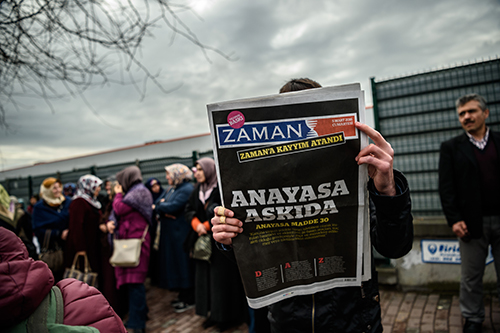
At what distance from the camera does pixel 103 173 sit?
317 inches

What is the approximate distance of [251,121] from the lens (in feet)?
4.09

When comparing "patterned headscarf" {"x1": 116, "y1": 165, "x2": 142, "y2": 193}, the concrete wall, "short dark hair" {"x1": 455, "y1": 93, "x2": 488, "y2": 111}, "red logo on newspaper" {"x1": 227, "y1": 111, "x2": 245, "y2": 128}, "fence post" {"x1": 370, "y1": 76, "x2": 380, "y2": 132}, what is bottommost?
the concrete wall

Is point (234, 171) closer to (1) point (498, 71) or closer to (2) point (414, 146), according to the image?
(2) point (414, 146)

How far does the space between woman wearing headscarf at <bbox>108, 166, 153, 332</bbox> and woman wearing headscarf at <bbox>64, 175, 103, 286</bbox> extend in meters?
0.43

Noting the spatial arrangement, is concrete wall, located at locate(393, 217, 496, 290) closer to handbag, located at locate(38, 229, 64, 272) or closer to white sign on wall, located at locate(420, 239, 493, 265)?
white sign on wall, located at locate(420, 239, 493, 265)

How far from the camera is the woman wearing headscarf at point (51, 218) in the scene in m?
4.70

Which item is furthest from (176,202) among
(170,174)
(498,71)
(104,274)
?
(498,71)

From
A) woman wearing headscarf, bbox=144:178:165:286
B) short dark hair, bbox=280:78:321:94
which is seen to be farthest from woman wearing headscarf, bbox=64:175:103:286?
short dark hair, bbox=280:78:321:94

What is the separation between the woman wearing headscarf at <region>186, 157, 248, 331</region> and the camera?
4070 millimetres

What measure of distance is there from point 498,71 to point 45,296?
533 cm

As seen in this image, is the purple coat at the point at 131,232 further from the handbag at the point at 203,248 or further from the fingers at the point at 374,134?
the fingers at the point at 374,134

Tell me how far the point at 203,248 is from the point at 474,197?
10.6 feet

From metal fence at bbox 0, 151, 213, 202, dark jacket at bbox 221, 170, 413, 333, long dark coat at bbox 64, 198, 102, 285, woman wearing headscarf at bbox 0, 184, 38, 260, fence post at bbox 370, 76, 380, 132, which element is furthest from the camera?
metal fence at bbox 0, 151, 213, 202

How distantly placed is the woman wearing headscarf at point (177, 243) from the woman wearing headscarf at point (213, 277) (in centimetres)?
76
